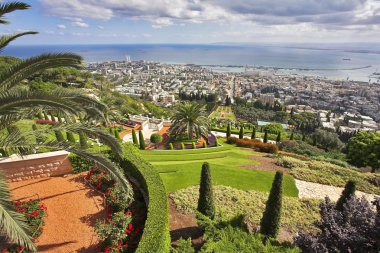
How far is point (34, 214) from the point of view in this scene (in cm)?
769

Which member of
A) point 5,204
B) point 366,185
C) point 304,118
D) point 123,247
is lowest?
point 304,118

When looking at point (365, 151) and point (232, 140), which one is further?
point (232, 140)

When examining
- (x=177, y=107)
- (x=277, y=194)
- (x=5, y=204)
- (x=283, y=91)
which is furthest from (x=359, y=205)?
(x=283, y=91)

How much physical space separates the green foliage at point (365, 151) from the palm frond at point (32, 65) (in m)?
27.0

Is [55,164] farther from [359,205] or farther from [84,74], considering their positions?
[84,74]

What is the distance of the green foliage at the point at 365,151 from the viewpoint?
74.8ft

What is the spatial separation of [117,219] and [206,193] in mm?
3279

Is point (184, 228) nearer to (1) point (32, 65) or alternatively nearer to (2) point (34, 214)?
(2) point (34, 214)

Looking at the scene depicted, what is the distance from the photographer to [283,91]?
524ft

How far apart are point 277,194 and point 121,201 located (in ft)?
18.5

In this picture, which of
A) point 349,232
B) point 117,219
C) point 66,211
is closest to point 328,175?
point 349,232

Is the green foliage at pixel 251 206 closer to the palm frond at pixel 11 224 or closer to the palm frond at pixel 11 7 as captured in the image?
the palm frond at pixel 11 224

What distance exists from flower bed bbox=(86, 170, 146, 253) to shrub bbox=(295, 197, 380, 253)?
513 cm

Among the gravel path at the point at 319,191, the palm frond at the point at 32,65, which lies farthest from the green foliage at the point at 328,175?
the palm frond at the point at 32,65
